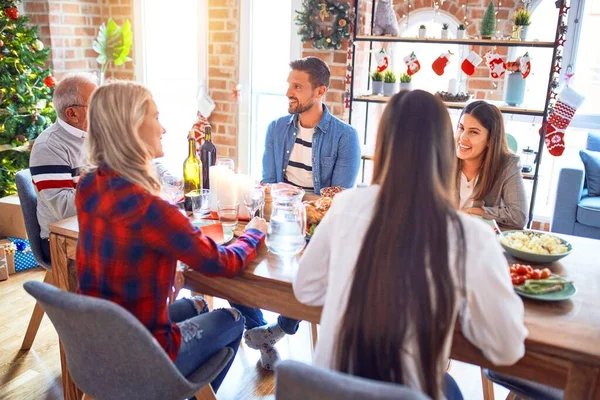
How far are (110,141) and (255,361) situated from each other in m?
1.34

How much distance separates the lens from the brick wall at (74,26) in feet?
12.8

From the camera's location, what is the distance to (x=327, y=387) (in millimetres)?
867

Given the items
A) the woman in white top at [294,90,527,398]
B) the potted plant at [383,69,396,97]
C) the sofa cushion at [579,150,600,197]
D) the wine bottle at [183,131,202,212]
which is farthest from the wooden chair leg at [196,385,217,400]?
the sofa cushion at [579,150,600,197]

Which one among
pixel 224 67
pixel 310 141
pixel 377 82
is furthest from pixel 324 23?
pixel 310 141

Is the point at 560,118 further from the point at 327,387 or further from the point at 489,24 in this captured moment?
the point at 327,387

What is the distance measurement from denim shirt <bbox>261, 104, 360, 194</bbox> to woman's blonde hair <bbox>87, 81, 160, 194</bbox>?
4.47 ft

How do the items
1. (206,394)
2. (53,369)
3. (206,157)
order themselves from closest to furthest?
(206,394) → (206,157) → (53,369)

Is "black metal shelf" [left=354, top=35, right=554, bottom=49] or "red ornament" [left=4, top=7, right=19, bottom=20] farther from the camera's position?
"red ornament" [left=4, top=7, right=19, bottom=20]

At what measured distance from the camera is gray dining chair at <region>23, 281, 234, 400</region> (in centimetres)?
116

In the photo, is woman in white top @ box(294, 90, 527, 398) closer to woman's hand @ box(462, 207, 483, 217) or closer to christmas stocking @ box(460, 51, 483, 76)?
woman's hand @ box(462, 207, 483, 217)

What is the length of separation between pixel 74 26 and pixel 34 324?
2666 millimetres

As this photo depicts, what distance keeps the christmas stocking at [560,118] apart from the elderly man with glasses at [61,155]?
2.45 metres

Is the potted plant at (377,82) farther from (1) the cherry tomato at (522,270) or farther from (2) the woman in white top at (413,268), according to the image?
(2) the woman in white top at (413,268)

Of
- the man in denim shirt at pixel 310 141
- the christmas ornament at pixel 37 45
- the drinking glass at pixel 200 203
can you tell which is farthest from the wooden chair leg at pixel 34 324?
the christmas ornament at pixel 37 45
